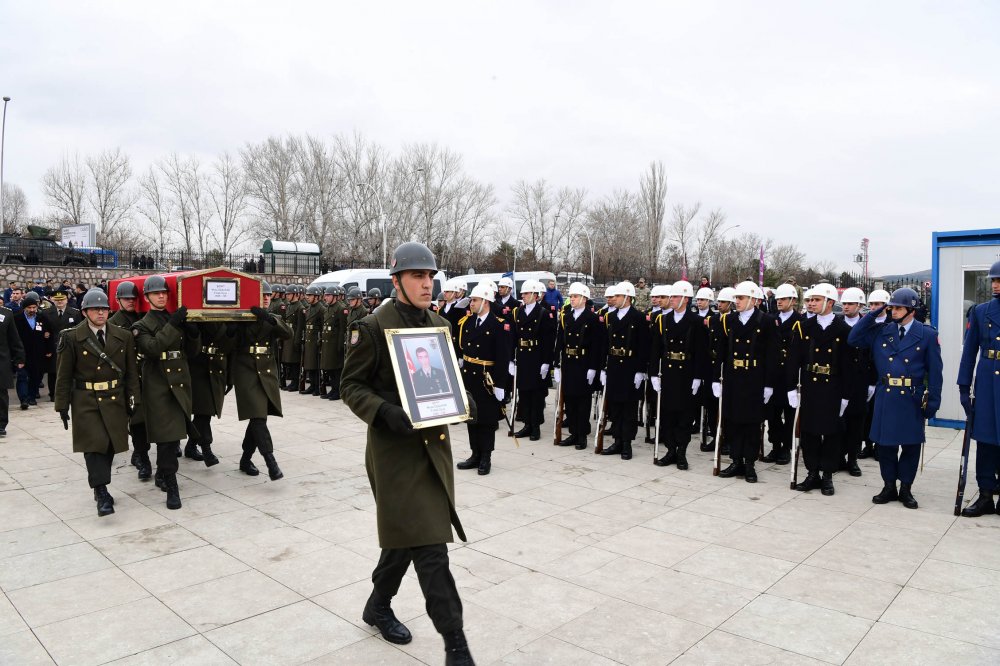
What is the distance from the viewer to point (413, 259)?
3.56 m

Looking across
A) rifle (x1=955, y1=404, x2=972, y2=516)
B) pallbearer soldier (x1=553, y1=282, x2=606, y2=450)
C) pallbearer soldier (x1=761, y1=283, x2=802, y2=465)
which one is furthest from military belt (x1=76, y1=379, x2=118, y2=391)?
rifle (x1=955, y1=404, x2=972, y2=516)

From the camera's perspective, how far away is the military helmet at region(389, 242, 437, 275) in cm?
356

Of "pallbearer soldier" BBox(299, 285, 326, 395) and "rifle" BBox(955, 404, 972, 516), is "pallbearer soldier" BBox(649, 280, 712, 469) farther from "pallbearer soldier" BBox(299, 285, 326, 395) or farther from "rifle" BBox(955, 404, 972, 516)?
"pallbearer soldier" BBox(299, 285, 326, 395)

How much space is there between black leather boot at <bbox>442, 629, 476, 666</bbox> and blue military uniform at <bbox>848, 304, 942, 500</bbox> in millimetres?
5210

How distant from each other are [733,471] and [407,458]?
219 inches

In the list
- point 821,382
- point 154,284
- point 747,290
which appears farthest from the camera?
point 747,290

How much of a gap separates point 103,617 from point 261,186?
51.5 metres

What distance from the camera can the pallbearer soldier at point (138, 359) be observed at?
694cm

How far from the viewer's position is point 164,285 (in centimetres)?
671

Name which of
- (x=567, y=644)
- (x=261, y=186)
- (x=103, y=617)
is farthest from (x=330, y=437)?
(x=261, y=186)

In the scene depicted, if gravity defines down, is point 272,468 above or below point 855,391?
below

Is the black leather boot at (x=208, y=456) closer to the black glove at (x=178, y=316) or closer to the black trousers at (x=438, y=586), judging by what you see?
the black glove at (x=178, y=316)

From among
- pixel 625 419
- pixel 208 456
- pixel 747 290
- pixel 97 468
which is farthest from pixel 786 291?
pixel 97 468

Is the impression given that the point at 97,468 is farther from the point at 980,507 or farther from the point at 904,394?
the point at 980,507
